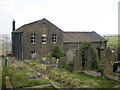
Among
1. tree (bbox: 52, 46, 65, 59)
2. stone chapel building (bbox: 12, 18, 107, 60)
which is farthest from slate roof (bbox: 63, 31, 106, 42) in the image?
tree (bbox: 52, 46, 65, 59)

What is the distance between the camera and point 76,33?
110 feet

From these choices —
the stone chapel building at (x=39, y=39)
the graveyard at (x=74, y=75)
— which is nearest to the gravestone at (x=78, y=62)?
the graveyard at (x=74, y=75)

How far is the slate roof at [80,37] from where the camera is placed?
30.9m

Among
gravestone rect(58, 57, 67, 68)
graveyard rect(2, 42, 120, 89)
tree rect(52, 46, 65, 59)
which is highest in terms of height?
tree rect(52, 46, 65, 59)

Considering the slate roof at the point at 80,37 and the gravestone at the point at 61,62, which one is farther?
the slate roof at the point at 80,37

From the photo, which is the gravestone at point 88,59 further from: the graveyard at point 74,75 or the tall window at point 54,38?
the tall window at point 54,38

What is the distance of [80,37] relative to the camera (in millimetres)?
32250

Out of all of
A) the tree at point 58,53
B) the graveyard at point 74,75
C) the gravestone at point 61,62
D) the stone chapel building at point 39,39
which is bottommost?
the graveyard at point 74,75

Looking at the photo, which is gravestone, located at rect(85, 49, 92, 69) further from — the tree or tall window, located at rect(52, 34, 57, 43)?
tall window, located at rect(52, 34, 57, 43)

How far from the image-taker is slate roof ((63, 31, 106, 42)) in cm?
3089

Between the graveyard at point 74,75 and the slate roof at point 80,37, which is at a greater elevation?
the slate roof at point 80,37

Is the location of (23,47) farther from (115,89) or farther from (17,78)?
(115,89)

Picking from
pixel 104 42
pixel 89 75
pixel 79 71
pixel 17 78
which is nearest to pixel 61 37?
pixel 104 42

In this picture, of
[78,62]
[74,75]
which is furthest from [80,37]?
[74,75]
